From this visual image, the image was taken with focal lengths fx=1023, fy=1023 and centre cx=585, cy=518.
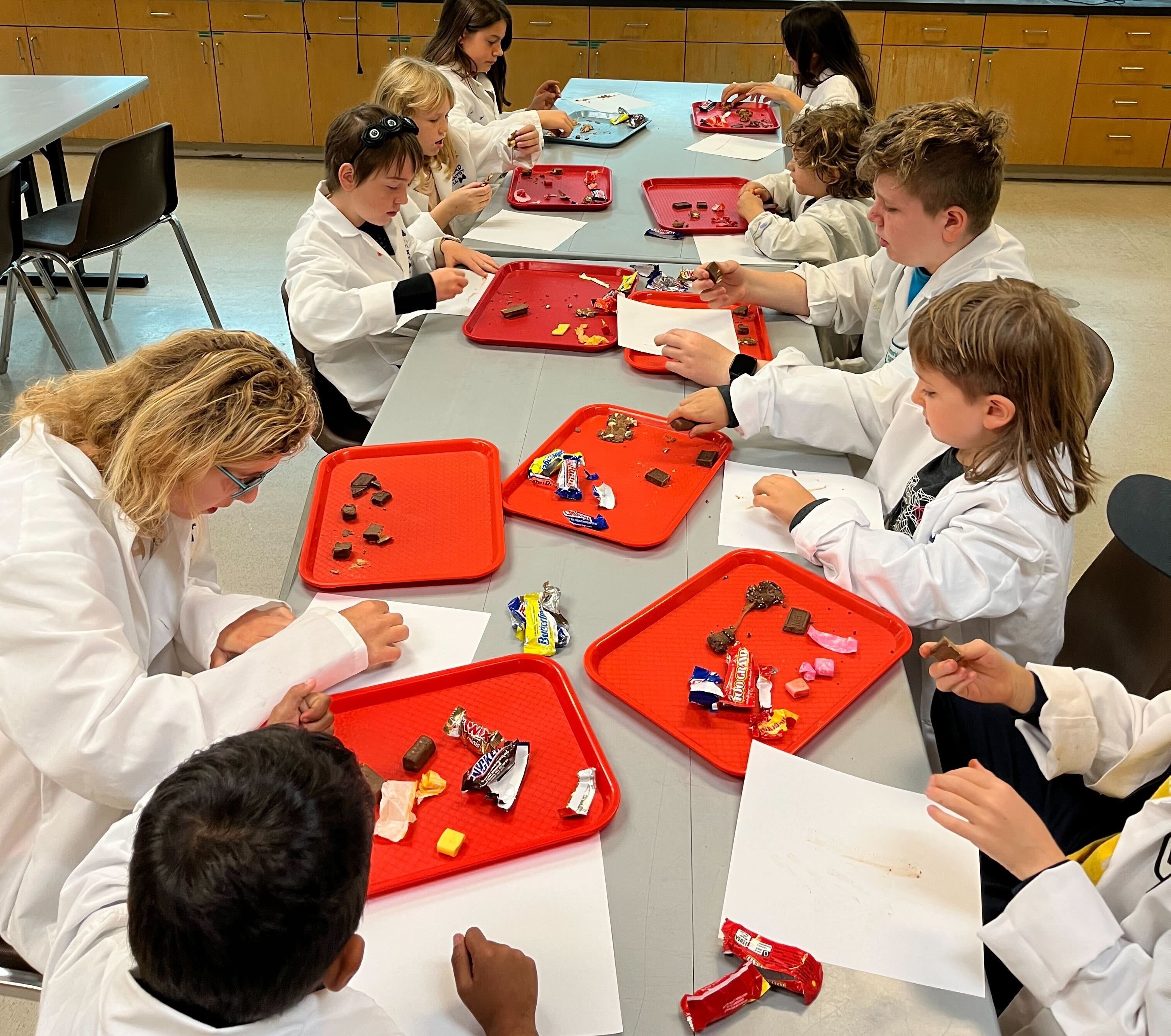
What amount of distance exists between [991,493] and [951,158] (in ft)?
2.44

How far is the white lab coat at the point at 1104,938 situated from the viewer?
3.05 ft

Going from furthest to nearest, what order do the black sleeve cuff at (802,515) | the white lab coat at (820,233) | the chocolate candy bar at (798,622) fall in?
the white lab coat at (820,233) → the black sleeve cuff at (802,515) → the chocolate candy bar at (798,622)

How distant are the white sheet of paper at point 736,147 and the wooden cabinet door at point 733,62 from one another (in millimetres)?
2223

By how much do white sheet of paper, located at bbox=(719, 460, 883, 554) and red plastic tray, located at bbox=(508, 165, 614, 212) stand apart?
1.38 m

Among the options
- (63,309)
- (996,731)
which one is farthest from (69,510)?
(63,309)

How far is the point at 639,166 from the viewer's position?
3.20 meters

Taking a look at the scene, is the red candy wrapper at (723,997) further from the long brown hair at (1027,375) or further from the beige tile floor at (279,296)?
the beige tile floor at (279,296)

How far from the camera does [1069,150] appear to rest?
18.2 ft

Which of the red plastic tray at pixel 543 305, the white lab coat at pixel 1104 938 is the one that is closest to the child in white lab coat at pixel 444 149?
the red plastic tray at pixel 543 305

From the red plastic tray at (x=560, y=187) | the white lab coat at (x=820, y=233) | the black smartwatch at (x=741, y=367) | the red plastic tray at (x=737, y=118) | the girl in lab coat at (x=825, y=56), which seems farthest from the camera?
the red plastic tray at (x=737, y=118)

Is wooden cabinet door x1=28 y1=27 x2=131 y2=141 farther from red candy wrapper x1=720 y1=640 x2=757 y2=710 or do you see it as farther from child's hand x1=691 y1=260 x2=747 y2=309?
red candy wrapper x1=720 y1=640 x2=757 y2=710

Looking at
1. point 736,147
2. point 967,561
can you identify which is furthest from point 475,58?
point 967,561

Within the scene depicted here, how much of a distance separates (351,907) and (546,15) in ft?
18.3

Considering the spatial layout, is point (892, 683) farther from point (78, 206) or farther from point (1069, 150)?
point (1069, 150)
